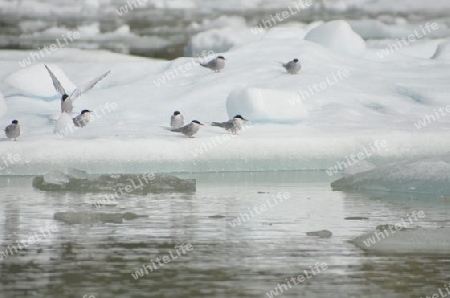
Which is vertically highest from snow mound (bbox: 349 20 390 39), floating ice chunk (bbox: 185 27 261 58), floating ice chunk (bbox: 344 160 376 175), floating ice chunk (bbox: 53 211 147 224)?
floating ice chunk (bbox: 53 211 147 224)

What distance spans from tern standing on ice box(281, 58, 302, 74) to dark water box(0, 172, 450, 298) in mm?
8046

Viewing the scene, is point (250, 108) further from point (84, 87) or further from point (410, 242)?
point (410, 242)

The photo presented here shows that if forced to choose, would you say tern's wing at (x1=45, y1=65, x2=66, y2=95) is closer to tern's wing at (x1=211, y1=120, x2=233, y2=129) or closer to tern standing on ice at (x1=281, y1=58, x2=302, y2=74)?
tern's wing at (x1=211, y1=120, x2=233, y2=129)

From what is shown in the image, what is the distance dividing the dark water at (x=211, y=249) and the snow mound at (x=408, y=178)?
0.50 metres

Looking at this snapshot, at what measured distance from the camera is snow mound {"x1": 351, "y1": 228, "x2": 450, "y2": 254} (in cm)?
971

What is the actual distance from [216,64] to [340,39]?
185 inches

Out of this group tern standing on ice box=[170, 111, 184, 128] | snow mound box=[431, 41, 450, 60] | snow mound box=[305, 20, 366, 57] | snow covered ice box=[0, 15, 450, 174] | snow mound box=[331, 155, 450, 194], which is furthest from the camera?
snow mound box=[431, 41, 450, 60]

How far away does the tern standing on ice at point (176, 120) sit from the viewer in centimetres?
2031

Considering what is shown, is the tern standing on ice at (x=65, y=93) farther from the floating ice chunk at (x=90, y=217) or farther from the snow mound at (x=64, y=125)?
the floating ice chunk at (x=90, y=217)

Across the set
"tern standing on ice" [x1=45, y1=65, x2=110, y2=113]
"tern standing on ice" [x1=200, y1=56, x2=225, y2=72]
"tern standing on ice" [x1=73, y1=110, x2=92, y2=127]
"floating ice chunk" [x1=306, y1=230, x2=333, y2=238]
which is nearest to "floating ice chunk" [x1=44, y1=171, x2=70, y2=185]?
→ "tern standing on ice" [x1=73, y1=110, x2=92, y2=127]

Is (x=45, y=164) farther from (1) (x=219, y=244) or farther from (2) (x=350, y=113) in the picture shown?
(1) (x=219, y=244)

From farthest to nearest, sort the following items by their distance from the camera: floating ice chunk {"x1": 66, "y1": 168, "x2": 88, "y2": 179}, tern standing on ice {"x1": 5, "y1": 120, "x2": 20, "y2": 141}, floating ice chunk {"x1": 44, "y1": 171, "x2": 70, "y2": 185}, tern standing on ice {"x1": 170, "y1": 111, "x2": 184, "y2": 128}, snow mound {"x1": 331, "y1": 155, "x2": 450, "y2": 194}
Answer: tern standing on ice {"x1": 170, "y1": 111, "x2": 184, "y2": 128}, tern standing on ice {"x1": 5, "y1": 120, "x2": 20, "y2": 141}, floating ice chunk {"x1": 66, "y1": 168, "x2": 88, "y2": 179}, floating ice chunk {"x1": 44, "y1": 171, "x2": 70, "y2": 185}, snow mound {"x1": 331, "y1": 155, "x2": 450, "y2": 194}

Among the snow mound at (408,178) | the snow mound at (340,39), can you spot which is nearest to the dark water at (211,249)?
the snow mound at (408,178)

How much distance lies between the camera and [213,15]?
4591cm
